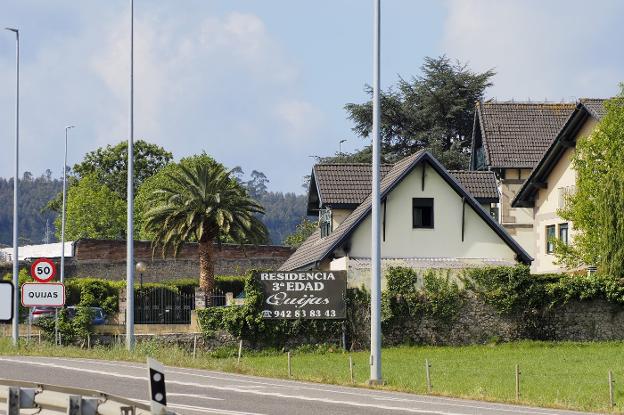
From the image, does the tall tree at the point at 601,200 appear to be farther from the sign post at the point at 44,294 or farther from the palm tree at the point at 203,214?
the sign post at the point at 44,294

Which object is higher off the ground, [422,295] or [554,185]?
[554,185]

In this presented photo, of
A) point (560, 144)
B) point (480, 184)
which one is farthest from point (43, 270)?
point (560, 144)

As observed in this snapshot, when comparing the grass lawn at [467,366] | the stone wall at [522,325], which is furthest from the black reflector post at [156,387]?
the stone wall at [522,325]

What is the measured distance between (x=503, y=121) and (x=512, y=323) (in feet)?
88.9

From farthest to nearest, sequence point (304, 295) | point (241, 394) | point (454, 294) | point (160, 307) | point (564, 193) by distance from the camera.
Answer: point (564, 193), point (160, 307), point (454, 294), point (304, 295), point (241, 394)

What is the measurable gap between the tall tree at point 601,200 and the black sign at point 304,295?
34.0ft

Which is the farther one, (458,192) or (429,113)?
(429,113)

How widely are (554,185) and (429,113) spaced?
969 inches

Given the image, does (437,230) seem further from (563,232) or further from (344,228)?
(563,232)

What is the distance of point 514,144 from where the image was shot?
70.1 meters

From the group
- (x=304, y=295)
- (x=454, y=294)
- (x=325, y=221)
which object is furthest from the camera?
(x=325, y=221)

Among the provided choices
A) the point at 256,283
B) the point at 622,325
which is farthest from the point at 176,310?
the point at 622,325

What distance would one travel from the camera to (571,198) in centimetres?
5269

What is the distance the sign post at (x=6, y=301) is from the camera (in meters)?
9.07
